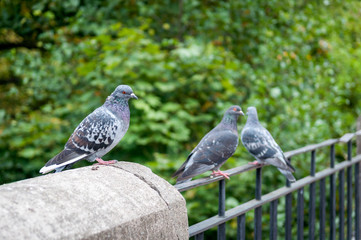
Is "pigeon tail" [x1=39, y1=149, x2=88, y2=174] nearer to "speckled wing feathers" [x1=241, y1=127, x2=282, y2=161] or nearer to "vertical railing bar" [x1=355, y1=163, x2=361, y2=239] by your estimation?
"speckled wing feathers" [x1=241, y1=127, x2=282, y2=161]

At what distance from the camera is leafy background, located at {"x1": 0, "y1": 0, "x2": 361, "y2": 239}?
4.04m

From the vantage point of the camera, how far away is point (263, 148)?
247 cm

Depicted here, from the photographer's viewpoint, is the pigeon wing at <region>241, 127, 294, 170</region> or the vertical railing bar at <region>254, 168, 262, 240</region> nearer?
the vertical railing bar at <region>254, 168, 262, 240</region>

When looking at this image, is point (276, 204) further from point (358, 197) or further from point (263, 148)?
point (358, 197)

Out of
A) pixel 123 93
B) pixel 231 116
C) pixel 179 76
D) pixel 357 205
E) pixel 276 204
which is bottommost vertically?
pixel 357 205

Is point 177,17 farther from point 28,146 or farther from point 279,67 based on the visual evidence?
point 28,146

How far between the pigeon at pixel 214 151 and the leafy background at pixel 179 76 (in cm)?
148

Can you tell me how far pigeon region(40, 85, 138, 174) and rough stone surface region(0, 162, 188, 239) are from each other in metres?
0.29

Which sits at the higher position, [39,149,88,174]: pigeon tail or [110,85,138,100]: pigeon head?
[110,85,138,100]: pigeon head

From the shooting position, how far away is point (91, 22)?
5309 mm

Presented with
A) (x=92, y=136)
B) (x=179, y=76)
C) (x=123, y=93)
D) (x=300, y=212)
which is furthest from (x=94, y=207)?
(x=179, y=76)

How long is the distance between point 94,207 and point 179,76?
324 cm

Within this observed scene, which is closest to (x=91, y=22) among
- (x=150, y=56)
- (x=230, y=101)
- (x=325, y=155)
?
(x=150, y=56)

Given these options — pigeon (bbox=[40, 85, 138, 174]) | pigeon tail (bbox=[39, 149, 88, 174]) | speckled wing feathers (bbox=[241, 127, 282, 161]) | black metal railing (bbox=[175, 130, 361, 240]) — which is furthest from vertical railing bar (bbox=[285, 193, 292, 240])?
pigeon tail (bbox=[39, 149, 88, 174])
